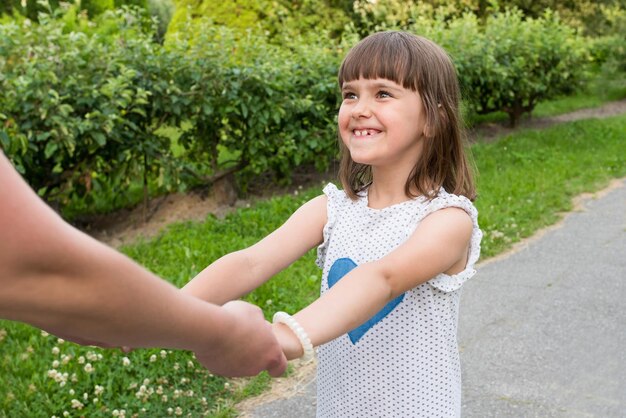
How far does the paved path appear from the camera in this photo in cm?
A: 364

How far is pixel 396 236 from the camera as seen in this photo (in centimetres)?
193

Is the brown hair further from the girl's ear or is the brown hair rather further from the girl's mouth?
the girl's mouth

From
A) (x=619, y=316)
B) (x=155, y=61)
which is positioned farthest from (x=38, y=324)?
(x=155, y=61)

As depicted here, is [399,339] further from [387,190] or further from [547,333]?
[547,333]

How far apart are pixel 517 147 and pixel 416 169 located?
777 cm

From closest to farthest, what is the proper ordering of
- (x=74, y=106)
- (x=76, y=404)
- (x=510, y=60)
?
(x=76, y=404), (x=74, y=106), (x=510, y=60)

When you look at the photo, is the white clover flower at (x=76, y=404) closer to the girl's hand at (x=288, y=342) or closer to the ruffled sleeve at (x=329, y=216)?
the ruffled sleeve at (x=329, y=216)

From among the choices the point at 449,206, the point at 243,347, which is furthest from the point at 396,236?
the point at 243,347

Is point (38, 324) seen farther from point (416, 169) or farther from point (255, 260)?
point (416, 169)

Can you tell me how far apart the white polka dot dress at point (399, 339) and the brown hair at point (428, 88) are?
0.09 metres

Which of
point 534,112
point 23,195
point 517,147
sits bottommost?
point 534,112

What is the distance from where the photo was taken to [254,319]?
140 cm

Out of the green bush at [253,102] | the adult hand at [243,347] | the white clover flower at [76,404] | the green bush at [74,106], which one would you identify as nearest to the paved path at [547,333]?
the white clover flower at [76,404]

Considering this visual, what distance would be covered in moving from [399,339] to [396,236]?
9.8 inches
